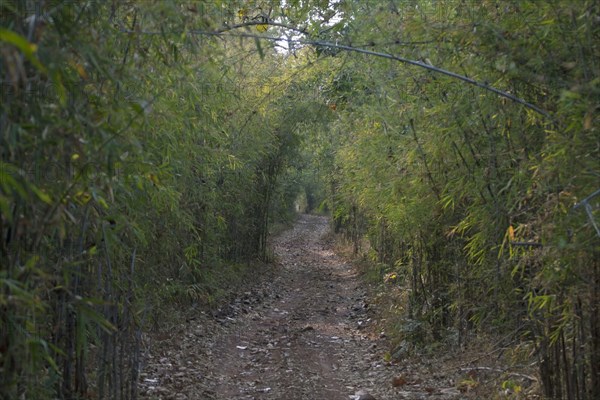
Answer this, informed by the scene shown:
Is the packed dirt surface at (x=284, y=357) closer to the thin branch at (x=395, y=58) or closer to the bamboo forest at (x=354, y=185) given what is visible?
the bamboo forest at (x=354, y=185)

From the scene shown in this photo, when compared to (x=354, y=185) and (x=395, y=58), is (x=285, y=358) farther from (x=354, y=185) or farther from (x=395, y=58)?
(x=395, y=58)

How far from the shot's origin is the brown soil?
5.72 meters

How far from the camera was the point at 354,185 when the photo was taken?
962 cm

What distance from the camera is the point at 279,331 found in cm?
859

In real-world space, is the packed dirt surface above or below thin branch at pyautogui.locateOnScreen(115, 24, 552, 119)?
below

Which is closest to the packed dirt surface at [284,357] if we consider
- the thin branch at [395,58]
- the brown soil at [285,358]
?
the brown soil at [285,358]

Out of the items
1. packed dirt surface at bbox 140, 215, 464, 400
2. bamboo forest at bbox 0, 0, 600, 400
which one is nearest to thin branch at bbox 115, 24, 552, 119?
bamboo forest at bbox 0, 0, 600, 400

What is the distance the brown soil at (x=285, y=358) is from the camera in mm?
5719

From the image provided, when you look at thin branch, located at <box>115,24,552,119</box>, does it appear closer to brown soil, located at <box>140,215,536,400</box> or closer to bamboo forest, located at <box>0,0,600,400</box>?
bamboo forest, located at <box>0,0,600,400</box>

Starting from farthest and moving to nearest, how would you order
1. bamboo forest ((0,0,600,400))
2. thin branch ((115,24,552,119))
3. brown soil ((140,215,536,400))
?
brown soil ((140,215,536,400))
thin branch ((115,24,552,119))
bamboo forest ((0,0,600,400))

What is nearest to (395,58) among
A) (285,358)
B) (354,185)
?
(285,358)

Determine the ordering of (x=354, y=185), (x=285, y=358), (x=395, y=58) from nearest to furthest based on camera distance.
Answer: (x=395, y=58)
(x=285, y=358)
(x=354, y=185)

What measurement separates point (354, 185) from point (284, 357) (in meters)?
3.34

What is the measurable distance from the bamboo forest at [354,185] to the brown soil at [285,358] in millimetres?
40
